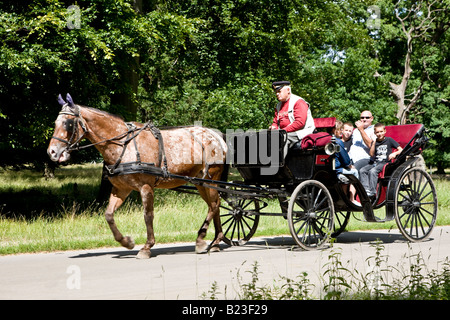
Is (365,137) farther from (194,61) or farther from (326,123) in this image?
(194,61)

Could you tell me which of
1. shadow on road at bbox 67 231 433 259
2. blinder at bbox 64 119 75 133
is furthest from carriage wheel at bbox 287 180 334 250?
blinder at bbox 64 119 75 133

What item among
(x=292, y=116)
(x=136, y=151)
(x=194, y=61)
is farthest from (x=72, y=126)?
(x=194, y=61)

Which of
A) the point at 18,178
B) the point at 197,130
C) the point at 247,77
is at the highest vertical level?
the point at 247,77

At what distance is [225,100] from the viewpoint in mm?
21047

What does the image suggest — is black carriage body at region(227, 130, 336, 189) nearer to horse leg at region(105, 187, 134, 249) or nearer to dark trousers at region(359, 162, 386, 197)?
dark trousers at region(359, 162, 386, 197)

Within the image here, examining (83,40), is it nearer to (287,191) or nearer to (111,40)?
(111,40)

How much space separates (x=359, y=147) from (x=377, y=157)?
0.36 meters

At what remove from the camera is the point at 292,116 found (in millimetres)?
9508

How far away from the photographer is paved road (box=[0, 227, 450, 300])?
20.1 ft

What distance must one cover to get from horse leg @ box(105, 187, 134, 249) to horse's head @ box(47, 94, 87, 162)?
95 centimetres

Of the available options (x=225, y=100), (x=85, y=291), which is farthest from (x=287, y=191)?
(x=225, y=100)

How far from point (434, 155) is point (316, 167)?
35.1m

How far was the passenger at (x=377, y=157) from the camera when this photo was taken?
10.1 m
